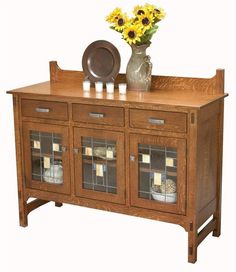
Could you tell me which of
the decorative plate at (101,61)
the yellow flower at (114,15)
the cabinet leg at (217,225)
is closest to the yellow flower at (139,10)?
the yellow flower at (114,15)

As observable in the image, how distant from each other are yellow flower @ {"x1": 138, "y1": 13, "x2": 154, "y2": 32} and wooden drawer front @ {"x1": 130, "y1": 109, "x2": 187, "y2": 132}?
639 mm

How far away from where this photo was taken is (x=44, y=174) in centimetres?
526

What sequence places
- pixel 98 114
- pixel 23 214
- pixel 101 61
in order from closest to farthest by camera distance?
pixel 98 114 → pixel 101 61 → pixel 23 214

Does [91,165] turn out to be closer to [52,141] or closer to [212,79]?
[52,141]

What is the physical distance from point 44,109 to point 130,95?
0.67 metres

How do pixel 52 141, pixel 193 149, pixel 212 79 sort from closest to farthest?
1. pixel 193 149
2. pixel 212 79
3. pixel 52 141

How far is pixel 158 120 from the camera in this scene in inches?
180

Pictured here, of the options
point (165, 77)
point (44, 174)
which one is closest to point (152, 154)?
point (165, 77)

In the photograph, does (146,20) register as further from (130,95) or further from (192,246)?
(192,246)

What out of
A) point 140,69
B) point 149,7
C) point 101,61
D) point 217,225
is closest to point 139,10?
point 149,7

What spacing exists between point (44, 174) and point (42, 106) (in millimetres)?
553

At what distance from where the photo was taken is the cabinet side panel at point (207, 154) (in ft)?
15.0

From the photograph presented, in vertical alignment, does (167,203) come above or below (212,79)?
below

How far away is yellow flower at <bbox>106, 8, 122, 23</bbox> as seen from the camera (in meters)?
4.97
